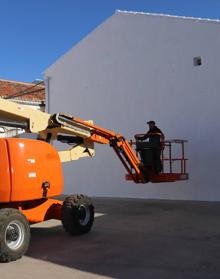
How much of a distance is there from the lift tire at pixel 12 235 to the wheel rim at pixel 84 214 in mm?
1839

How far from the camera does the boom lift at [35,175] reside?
7.78m

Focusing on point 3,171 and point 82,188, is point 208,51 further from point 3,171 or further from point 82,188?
point 3,171

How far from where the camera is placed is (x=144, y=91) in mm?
15914

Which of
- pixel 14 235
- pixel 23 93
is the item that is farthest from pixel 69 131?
pixel 23 93

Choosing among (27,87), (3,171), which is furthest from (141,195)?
(27,87)

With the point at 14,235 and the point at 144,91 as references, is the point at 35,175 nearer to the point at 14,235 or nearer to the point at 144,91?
the point at 14,235

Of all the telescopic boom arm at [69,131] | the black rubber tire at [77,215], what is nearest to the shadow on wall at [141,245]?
the black rubber tire at [77,215]

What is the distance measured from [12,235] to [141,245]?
220 centimetres

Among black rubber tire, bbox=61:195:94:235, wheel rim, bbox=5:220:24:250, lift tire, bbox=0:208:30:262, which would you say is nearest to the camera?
lift tire, bbox=0:208:30:262

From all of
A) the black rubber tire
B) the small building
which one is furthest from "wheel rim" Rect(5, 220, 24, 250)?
the small building

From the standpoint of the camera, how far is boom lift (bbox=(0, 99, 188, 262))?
7781 mm

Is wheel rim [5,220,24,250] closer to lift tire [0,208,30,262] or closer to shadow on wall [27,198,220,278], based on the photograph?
lift tire [0,208,30,262]

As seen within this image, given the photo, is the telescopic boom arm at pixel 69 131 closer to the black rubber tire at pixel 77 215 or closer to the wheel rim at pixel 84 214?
the black rubber tire at pixel 77 215

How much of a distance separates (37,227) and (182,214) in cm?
357
